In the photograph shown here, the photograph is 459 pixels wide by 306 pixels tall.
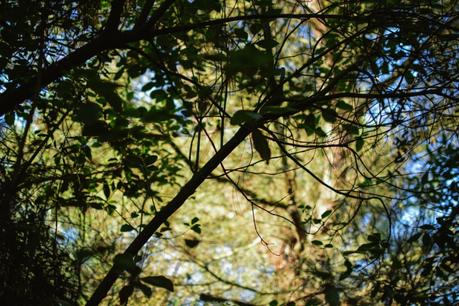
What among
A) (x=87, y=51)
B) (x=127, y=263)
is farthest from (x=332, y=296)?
(x=87, y=51)

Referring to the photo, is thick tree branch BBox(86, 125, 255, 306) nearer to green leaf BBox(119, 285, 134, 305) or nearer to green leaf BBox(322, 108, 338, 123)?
green leaf BBox(119, 285, 134, 305)

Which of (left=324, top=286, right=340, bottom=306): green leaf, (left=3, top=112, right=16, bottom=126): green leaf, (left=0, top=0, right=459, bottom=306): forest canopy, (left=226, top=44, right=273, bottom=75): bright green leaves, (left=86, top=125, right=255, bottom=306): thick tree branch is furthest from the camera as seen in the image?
(left=3, top=112, right=16, bottom=126): green leaf

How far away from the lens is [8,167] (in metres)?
2.07

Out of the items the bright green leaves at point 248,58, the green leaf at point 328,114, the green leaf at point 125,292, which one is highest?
the green leaf at point 328,114

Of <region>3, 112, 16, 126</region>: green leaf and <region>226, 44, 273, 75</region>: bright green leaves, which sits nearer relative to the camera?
<region>226, 44, 273, 75</region>: bright green leaves

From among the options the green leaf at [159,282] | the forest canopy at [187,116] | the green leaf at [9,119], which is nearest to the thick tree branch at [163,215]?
the forest canopy at [187,116]

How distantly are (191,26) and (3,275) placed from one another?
1089mm

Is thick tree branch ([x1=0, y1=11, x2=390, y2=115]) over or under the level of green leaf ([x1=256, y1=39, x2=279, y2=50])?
under

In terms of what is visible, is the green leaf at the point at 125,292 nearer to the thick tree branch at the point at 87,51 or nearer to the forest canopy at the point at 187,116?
the forest canopy at the point at 187,116

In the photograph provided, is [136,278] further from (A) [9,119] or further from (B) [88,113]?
(A) [9,119]

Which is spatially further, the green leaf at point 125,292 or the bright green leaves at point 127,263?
the green leaf at point 125,292

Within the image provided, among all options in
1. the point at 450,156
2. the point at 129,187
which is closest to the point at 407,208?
the point at 450,156

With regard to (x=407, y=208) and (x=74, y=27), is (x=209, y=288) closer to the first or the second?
(x=407, y=208)

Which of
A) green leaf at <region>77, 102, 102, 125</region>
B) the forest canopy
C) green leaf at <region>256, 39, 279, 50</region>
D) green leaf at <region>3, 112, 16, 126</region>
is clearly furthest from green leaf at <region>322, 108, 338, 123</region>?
green leaf at <region>3, 112, 16, 126</region>
